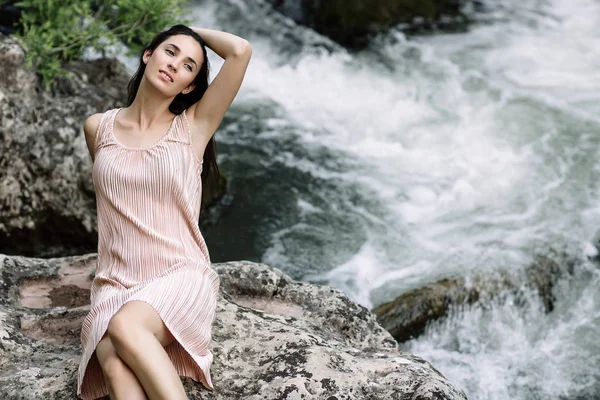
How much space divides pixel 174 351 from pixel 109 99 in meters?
3.24

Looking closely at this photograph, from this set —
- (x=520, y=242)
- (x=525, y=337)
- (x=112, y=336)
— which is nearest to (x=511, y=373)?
(x=525, y=337)

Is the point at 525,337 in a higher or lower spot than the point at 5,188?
lower

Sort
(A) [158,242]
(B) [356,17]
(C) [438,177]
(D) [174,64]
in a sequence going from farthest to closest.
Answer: (B) [356,17] < (C) [438,177] < (D) [174,64] < (A) [158,242]

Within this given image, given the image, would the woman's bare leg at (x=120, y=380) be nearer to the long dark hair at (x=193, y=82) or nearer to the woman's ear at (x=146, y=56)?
the long dark hair at (x=193, y=82)

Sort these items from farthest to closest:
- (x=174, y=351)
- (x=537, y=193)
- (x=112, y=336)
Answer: (x=537, y=193)
(x=174, y=351)
(x=112, y=336)

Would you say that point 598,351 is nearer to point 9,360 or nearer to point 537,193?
point 537,193

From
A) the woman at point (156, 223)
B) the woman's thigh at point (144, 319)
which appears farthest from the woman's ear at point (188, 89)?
the woman's thigh at point (144, 319)

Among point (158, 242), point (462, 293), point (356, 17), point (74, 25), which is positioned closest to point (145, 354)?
point (158, 242)

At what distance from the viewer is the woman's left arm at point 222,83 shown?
3873mm

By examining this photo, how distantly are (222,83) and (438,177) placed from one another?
4.31m

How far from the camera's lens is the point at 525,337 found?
5789 mm

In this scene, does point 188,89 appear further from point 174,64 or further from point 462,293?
point 462,293

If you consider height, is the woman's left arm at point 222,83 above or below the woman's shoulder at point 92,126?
above

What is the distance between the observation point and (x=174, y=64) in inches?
150
